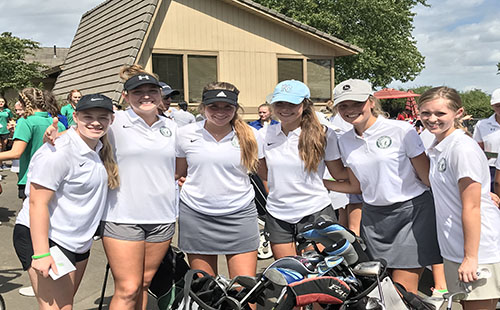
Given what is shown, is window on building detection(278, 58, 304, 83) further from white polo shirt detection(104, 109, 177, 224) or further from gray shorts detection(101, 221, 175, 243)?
gray shorts detection(101, 221, 175, 243)

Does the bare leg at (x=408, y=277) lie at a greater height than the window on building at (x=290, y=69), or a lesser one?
lesser

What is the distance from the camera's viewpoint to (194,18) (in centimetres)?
1488

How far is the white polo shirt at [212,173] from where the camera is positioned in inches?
136

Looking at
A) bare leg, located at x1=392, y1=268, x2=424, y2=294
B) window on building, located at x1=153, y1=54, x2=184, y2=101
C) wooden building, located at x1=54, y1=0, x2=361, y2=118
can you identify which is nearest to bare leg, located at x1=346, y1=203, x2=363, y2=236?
bare leg, located at x1=392, y1=268, x2=424, y2=294

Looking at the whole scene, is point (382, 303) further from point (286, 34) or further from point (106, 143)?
point (286, 34)

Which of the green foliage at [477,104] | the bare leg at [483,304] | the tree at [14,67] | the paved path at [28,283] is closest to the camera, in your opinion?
the bare leg at [483,304]

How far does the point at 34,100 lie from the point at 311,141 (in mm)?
3141

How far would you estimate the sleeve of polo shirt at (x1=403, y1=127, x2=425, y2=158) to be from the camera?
3.12 metres

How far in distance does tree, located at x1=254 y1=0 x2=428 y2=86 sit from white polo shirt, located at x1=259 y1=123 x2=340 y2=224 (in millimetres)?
27347

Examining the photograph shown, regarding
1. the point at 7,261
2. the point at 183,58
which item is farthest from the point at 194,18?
the point at 7,261

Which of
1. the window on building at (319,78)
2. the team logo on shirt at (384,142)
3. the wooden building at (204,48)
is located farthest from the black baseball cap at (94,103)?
the window on building at (319,78)

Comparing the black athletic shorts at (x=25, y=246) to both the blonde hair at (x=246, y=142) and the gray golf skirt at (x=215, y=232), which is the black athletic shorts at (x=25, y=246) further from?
the blonde hair at (x=246, y=142)

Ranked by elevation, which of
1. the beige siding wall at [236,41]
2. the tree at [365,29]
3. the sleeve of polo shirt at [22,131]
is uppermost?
the tree at [365,29]

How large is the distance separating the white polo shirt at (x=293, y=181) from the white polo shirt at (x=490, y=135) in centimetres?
288
